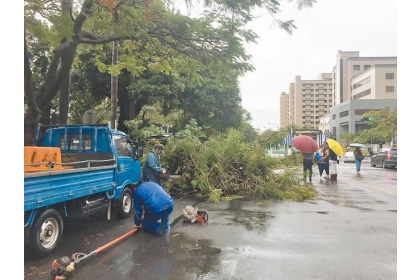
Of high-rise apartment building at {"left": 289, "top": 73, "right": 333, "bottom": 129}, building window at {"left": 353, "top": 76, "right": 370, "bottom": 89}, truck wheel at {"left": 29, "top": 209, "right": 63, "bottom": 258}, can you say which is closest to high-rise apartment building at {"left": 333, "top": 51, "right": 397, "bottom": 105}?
building window at {"left": 353, "top": 76, "right": 370, "bottom": 89}

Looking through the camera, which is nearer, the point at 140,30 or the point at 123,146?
the point at 140,30

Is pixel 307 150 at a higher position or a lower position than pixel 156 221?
higher

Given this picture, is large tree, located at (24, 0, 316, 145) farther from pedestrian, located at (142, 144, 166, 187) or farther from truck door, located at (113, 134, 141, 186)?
pedestrian, located at (142, 144, 166, 187)

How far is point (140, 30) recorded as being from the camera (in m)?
7.66

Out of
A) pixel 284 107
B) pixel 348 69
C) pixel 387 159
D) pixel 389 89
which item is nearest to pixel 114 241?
pixel 387 159

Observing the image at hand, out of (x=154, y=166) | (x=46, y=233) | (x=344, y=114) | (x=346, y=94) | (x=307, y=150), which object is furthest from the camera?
(x=346, y=94)

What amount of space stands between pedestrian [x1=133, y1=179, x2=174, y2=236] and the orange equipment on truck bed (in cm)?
149

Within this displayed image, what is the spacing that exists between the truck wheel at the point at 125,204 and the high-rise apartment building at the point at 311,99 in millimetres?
122906

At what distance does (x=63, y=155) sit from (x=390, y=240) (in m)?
6.57

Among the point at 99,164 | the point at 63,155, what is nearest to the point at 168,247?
the point at 99,164

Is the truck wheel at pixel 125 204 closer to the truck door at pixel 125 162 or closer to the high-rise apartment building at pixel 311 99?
the truck door at pixel 125 162

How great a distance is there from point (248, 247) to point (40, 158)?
3.61m

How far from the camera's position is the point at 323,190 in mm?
12398

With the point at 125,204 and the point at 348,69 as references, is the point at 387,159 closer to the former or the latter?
the point at 125,204
